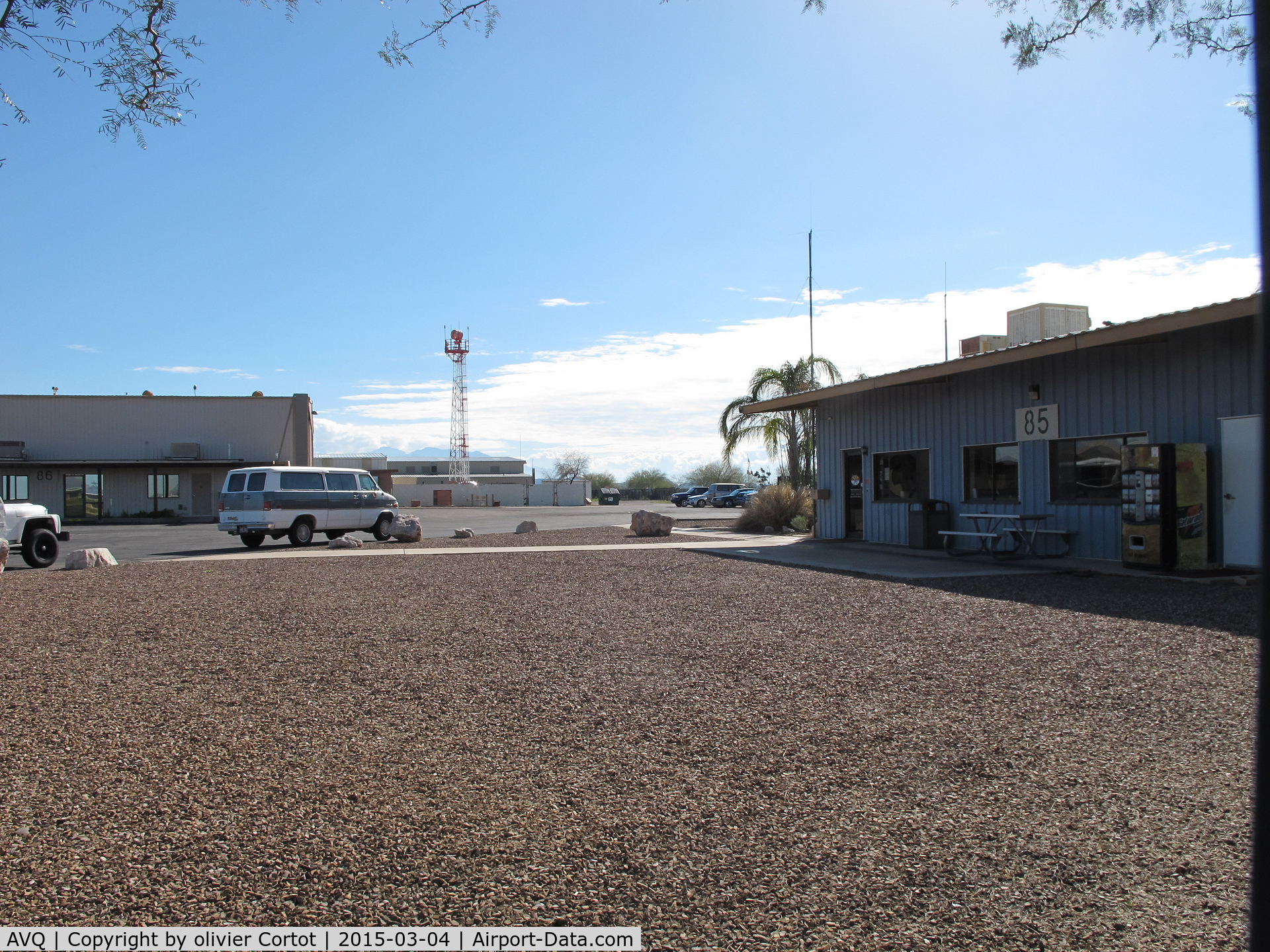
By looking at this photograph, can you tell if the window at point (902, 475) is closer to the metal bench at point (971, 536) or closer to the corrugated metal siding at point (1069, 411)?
the corrugated metal siding at point (1069, 411)

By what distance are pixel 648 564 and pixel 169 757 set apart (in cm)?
1007

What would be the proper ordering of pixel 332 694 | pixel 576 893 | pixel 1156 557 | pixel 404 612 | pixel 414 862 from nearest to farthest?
pixel 576 893 < pixel 414 862 < pixel 332 694 < pixel 404 612 < pixel 1156 557

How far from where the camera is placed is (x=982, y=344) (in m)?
17.3

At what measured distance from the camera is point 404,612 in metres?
9.24

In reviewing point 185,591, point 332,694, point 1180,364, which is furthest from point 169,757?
point 1180,364

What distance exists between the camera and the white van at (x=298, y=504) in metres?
19.7

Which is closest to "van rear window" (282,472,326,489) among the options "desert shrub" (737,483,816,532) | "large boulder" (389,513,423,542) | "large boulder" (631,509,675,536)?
"large boulder" (389,513,423,542)

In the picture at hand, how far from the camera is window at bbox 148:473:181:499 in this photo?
40438 mm

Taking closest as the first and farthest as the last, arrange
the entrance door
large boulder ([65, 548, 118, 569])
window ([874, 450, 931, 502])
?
large boulder ([65, 548, 118, 569]) → window ([874, 450, 931, 502]) → the entrance door

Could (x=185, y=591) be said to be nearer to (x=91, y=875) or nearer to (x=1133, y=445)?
(x=91, y=875)

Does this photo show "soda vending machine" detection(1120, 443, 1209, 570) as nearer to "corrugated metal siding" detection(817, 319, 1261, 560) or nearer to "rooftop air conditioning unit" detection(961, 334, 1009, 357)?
"corrugated metal siding" detection(817, 319, 1261, 560)

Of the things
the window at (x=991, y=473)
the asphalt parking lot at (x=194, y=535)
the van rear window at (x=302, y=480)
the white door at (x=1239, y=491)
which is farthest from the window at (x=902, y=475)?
the van rear window at (x=302, y=480)

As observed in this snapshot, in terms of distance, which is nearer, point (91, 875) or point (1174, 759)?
point (91, 875)

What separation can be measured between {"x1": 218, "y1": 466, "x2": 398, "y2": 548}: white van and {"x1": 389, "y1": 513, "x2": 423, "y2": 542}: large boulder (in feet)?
0.92
